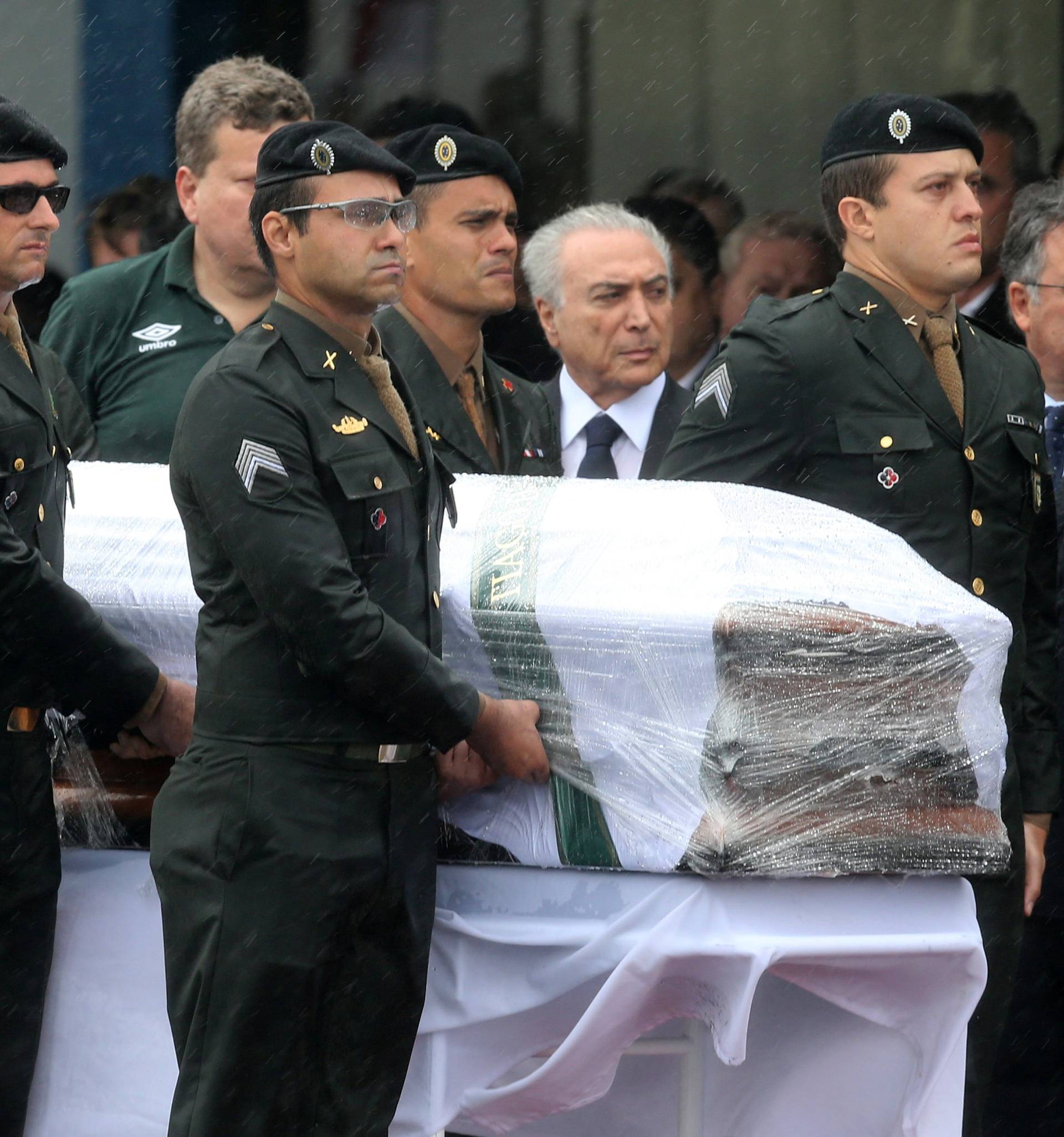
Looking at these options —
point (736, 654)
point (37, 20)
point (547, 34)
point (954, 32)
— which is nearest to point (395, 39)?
point (547, 34)

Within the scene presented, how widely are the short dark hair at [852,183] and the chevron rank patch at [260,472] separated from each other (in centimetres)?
131

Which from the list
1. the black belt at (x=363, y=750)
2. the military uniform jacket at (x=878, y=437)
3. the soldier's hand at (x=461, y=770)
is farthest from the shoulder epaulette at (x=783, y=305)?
the black belt at (x=363, y=750)

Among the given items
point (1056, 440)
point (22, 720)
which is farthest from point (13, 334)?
point (1056, 440)

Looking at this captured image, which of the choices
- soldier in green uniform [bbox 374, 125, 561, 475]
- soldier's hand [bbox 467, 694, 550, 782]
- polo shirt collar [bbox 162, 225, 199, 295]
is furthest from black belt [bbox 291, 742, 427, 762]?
polo shirt collar [bbox 162, 225, 199, 295]

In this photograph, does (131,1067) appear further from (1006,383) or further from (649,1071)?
(1006,383)

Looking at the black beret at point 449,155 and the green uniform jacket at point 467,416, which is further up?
the black beret at point 449,155

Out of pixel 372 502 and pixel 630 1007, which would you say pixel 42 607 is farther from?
pixel 630 1007

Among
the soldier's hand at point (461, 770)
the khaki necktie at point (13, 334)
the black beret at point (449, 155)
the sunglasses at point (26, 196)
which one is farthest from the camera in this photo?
the black beret at point (449, 155)

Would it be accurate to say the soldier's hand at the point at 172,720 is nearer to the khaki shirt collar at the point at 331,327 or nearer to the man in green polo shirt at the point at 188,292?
the khaki shirt collar at the point at 331,327

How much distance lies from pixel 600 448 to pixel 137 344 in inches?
39.3

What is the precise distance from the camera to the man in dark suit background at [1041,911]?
4148mm

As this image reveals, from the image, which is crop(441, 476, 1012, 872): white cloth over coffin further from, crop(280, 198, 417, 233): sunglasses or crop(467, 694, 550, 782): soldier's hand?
crop(280, 198, 417, 233): sunglasses

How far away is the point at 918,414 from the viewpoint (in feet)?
10.9

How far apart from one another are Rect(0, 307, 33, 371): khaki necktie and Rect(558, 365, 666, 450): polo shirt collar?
4.51 feet
